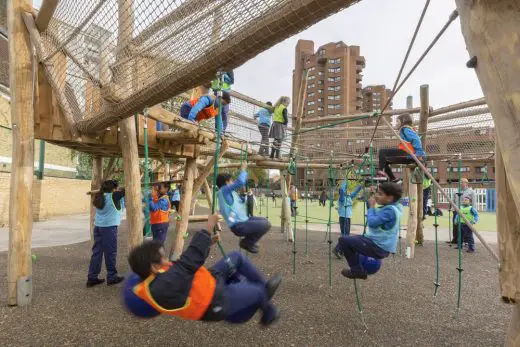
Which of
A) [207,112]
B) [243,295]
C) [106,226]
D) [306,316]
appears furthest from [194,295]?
[207,112]

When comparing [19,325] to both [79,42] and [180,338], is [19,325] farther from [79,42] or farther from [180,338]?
[79,42]

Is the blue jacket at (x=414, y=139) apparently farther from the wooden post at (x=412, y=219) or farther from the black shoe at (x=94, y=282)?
the black shoe at (x=94, y=282)

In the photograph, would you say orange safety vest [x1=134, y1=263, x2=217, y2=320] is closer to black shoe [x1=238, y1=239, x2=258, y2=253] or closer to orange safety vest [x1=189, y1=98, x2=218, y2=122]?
black shoe [x1=238, y1=239, x2=258, y2=253]

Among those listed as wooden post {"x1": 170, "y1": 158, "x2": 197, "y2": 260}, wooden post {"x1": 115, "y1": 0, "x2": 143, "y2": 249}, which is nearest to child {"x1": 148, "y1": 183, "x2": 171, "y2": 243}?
wooden post {"x1": 170, "y1": 158, "x2": 197, "y2": 260}

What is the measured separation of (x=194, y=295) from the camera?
8.43 ft

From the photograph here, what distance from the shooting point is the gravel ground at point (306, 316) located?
3.61 metres

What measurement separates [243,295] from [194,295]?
494 mm

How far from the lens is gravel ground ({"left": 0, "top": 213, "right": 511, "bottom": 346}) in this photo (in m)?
3.61

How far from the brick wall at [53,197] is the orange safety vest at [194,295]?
11.2m

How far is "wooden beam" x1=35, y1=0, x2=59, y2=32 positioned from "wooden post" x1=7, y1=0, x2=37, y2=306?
253 millimetres

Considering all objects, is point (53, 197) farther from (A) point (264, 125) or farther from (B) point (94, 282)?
(B) point (94, 282)

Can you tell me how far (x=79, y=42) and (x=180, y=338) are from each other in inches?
146

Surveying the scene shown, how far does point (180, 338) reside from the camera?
3.61 meters

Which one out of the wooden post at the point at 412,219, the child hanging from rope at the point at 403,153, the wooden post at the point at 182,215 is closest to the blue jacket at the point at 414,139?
the child hanging from rope at the point at 403,153
